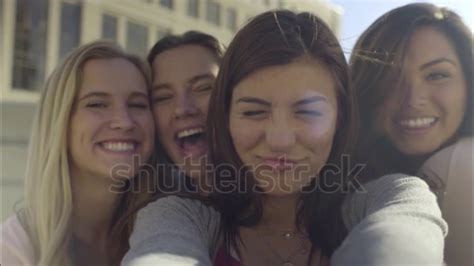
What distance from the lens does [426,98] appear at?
1326mm

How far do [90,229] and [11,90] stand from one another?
30.5 feet

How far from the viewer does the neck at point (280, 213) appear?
3.75 ft

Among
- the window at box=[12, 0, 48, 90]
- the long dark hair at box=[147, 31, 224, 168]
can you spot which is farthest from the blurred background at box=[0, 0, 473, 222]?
the long dark hair at box=[147, 31, 224, 168]

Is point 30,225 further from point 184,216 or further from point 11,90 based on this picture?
point 11,90

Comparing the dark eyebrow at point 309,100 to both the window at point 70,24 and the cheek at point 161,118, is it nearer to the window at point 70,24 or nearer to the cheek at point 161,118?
the cheek at point 161,118

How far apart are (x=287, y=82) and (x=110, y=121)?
631mm

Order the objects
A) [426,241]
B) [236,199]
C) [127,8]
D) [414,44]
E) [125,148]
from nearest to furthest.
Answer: [426,241]
[236,199]
[414,44]
[125,148]
[127,8]

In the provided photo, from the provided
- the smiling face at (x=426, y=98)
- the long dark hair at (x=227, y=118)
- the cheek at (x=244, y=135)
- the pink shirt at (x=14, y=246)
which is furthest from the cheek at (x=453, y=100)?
the pink shirt at (x=14, y=246)

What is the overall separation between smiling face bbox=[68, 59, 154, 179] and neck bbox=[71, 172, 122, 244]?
5cm

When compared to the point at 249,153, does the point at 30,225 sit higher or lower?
lower

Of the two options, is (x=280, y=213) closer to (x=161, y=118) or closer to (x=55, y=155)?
(x=161, y=118)

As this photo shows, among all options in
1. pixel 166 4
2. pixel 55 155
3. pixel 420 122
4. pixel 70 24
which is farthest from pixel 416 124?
pixel 70 24

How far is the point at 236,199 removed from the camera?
1.13m

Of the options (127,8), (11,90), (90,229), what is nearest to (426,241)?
(90,229)
